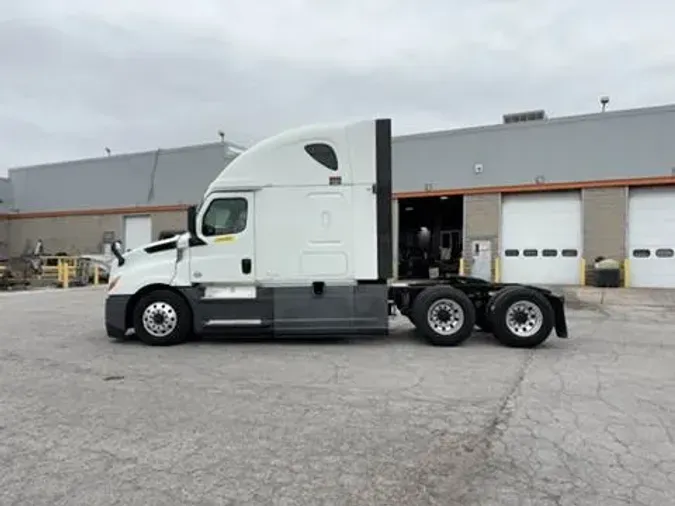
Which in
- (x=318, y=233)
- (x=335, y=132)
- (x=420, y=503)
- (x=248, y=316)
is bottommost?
(x=420, y=503)

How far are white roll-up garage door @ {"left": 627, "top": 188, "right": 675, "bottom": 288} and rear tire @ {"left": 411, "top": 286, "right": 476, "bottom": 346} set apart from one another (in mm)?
13284

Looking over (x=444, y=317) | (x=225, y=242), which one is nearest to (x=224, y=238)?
(x=225, y=242)

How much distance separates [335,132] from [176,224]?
842 inches

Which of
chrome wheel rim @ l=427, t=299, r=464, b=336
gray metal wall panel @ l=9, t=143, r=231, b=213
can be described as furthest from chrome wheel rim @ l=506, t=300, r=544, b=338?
gray metal wall panel @ l=9, t=143, r=231, b=213

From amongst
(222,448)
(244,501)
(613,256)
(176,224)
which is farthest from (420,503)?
(176,224)

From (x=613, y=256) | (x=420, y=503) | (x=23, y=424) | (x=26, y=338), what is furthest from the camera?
(x=613, y=256)

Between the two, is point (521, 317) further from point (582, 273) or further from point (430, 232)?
point (430, 232)

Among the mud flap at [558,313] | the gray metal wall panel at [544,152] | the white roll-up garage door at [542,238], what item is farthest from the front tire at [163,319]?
the gray metal wall panel at [544,152]

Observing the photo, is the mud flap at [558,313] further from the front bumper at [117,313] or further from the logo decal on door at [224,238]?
the front bumper at [117,313]

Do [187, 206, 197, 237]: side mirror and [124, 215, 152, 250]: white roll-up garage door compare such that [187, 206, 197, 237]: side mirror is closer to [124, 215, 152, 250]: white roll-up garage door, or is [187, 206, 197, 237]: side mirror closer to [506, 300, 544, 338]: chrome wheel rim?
[506, 300, 544, 338]: chrome wheel rim

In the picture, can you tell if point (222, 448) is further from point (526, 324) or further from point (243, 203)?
point (526, 324)

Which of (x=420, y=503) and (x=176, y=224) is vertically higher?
(x=176, y=224)

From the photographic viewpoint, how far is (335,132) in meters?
8.98

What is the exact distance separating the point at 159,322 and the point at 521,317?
5.60 m
